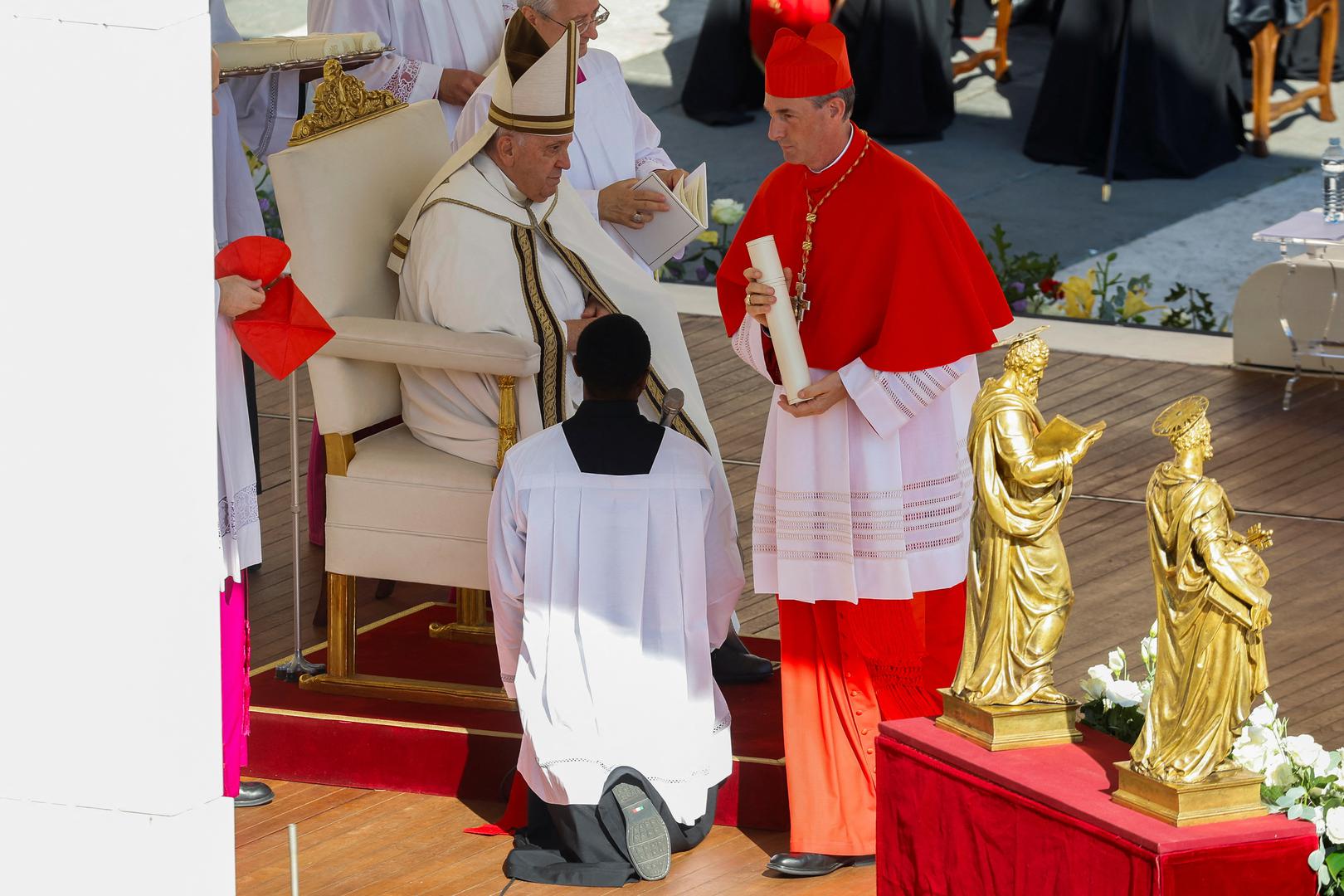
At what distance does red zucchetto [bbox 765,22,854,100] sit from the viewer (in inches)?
148

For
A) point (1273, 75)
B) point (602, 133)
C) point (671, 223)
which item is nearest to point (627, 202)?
point (671, 223)

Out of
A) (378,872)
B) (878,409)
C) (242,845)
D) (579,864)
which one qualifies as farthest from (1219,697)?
(242,845)

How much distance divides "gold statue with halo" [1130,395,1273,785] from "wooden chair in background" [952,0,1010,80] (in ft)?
34.4

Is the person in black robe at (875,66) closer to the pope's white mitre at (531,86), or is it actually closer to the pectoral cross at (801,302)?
the pope's white mitre at (531,86)

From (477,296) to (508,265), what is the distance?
124 mm

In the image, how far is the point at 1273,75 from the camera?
1197 centimetres

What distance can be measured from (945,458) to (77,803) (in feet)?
7.10

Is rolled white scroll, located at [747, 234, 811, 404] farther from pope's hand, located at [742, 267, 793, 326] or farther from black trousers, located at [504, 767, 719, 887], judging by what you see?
black trousers, located at [504, 767, 719, 887]

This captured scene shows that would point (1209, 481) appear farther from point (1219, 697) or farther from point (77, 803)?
point (77, 803)

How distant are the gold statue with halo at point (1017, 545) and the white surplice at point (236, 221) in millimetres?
1324

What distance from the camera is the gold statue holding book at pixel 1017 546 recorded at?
3.06 m

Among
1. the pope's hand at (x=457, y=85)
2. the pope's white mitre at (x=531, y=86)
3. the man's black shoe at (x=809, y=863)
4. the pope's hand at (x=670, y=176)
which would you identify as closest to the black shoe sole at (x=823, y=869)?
the man's black shoe at (x=809, y=863)

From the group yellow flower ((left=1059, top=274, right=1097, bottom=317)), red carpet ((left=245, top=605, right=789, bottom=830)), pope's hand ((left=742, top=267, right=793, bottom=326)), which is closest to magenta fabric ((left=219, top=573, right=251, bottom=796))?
red carpet ((left=245, top=605, right=789, bottom=830))

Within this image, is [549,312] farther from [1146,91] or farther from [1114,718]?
[1146,91]
